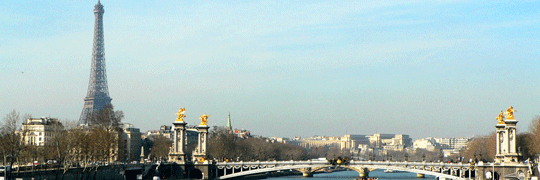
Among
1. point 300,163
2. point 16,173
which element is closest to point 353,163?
point 300,163

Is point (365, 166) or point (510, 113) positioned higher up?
point (510, 113)

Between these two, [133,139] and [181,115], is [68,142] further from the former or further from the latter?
[133,139]

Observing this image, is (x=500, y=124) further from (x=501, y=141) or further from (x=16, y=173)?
(x=16, y=173)

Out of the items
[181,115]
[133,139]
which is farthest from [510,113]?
[133,139]

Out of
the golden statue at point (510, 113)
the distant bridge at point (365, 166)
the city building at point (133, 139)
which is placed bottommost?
the distant bridge at point (365, 166)

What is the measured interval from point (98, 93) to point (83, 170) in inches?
4617

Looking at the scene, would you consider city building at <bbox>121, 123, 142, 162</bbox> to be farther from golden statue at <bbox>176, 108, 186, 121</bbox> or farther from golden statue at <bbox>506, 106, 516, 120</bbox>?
golden statue at <bbox>506, 106, 516, 120</bbox>

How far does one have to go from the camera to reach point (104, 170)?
8850 cm

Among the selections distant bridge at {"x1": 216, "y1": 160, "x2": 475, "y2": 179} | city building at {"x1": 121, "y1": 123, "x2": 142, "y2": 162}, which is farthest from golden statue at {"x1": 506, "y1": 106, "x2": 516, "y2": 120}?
city building at {"x1": 121, "y1": 123, "x2": 142, "y2": 162}

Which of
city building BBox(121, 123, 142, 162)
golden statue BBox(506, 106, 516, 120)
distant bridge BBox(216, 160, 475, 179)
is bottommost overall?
distant bridge BBox(216, 160, 475, 179)

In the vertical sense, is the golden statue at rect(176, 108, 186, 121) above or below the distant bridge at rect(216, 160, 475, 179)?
above

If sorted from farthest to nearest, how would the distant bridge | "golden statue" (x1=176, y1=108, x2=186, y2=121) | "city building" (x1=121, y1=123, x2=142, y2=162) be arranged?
1. "city building" (x1=121, y1=123, x2=142, y2=162)
2. "golden statue" (x1=176, y1=108, x2=186, y2=121)
3. the distant bridge

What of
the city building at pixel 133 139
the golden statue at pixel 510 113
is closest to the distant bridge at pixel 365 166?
the golden statue at pixel 510 113

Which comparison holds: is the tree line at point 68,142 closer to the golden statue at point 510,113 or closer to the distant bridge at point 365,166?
the distant bridge at point 365,166
